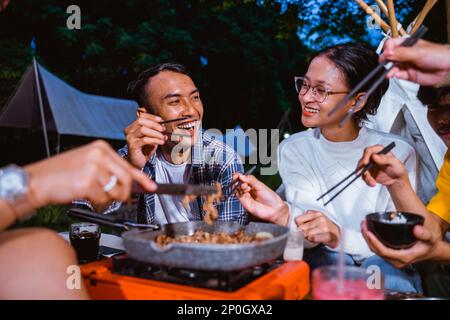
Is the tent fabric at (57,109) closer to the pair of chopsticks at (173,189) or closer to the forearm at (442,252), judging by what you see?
the pair of chopsticks at (173,189)

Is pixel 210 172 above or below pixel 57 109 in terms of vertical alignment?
below

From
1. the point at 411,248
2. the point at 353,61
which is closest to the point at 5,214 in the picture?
the point at 411,248

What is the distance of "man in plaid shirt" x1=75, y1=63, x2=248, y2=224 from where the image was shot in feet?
10.2

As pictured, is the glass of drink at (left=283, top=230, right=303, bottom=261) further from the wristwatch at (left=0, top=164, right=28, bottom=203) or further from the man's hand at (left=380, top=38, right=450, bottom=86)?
the wristwatch at (left=0, top=164, right=28, bottom=203)

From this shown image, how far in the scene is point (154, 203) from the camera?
311cm

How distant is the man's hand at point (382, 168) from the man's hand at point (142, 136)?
1.32 metres

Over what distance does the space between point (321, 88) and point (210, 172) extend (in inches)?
43.0

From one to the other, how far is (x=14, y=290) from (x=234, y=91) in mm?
17339

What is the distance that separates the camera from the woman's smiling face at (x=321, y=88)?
2854mm

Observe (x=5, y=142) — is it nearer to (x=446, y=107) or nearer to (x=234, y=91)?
(x=234, y=91)

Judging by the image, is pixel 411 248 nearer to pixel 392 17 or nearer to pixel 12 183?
pixel 12 183

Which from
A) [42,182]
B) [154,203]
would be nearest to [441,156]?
[154,203]

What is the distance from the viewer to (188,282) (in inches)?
59.1

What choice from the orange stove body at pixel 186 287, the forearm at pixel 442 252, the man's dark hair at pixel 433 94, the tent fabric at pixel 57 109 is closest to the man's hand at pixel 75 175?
the orange stove body at pixel 186 287
